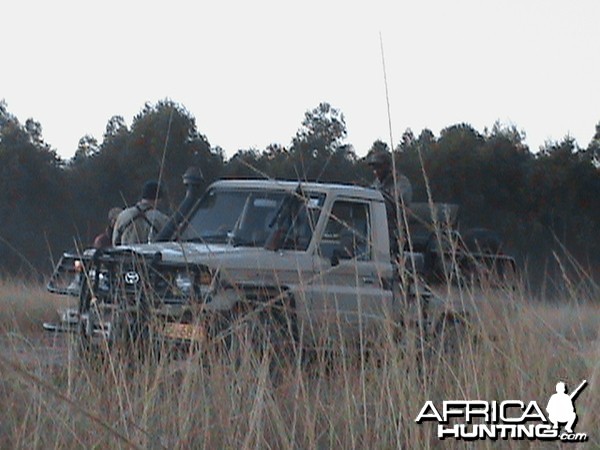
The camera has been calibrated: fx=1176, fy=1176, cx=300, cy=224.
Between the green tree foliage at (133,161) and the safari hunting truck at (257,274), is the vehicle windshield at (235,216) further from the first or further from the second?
the green tree foliage at (133,161)

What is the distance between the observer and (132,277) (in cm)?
794

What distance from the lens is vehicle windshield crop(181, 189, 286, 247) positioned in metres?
9.20

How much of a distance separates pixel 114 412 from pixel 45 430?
1.13 ft

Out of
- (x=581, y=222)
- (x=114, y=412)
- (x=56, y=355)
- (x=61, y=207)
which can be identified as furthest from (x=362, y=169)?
(x=114, y=412)

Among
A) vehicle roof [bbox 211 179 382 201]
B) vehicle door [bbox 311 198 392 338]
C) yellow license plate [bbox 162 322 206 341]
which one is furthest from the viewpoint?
vehicle roof [bbox 211 179 382 201]

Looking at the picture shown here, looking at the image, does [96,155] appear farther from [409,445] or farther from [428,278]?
[409,445]

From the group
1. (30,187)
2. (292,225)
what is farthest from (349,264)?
(30,187)

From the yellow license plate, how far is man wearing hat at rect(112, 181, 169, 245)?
3400 mm

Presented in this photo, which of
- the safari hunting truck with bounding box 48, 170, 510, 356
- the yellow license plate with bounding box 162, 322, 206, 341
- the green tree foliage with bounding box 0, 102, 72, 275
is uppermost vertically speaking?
the green tree foliage with bounding box 0, 102, 72, 275

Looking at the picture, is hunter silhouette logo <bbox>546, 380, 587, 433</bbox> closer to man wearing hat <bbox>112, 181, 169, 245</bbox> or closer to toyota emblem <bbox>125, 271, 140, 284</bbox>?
toyota emblem <bbox>125, 271, 140, 284</bbox>

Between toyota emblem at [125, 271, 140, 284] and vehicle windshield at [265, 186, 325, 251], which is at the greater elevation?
vehicle windshield at [265, 186, 325, 251]

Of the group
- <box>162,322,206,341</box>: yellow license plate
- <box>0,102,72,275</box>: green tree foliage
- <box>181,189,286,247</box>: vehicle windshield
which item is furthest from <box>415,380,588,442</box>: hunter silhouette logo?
<box>0,102,72,275</box>: green tree foliage

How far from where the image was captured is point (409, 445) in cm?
430

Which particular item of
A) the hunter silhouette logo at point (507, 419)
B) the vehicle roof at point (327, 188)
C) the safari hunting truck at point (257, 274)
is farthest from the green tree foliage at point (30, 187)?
the hunter silhouette logo at point (507, 419)
